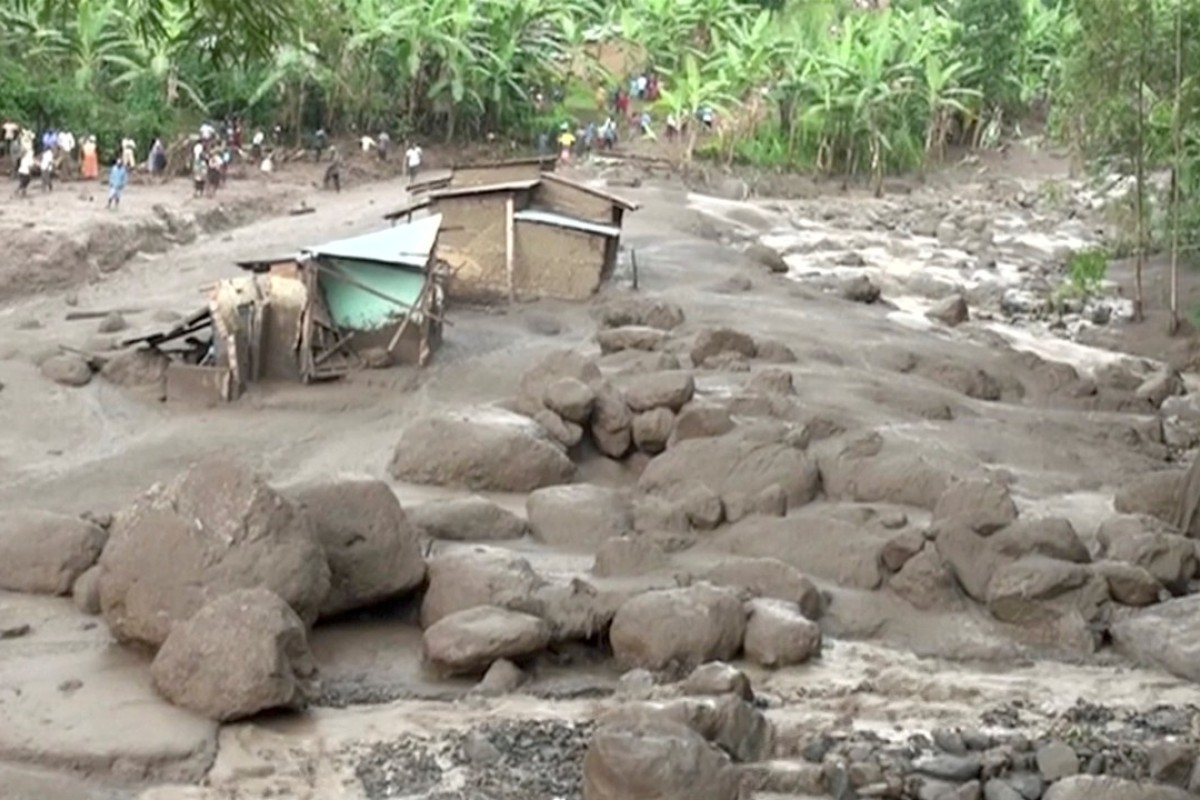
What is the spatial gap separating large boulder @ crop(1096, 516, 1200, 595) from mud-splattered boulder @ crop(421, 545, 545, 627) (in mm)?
4415

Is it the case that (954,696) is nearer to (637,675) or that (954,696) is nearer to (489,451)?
(637,675)

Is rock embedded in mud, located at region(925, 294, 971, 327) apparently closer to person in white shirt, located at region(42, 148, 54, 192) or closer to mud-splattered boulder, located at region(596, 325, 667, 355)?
mud-splattered boulder, located at region(596, 325, 667, 355)

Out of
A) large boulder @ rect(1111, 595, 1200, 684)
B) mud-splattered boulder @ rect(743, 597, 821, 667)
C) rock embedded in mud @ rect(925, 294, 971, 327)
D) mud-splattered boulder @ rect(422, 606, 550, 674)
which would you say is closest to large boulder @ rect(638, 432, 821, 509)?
mud-splattered boulder @ rect(743, 597, 821, 667)

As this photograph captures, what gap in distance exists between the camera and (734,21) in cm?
4559

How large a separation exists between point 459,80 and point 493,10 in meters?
2.14

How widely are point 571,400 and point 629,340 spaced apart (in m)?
3.95

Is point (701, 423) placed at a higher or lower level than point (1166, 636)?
higher

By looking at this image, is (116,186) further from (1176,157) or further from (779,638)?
(779,638)

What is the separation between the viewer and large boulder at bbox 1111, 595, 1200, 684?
34.9ft

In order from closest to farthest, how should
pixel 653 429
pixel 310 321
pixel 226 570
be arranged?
pixel 226 570, pixel 653 429, pixel 310 321

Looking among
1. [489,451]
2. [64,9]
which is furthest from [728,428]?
[64,9]

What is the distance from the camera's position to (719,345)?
18438mm

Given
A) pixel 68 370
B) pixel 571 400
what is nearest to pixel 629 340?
pixel 571 400

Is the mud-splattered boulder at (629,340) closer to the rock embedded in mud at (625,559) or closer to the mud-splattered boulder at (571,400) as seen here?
the mud-splattered boulder at (571,400)
